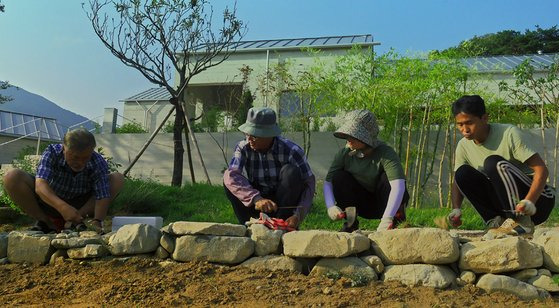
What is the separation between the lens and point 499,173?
3338 mm

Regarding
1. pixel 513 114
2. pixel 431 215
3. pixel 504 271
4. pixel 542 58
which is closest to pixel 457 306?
pixel 504 271

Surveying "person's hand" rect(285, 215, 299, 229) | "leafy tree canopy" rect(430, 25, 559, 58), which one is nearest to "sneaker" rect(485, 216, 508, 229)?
"person's hand" rect(285, 215, 299, 229)

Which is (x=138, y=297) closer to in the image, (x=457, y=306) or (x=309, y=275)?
(x=309, y=275)

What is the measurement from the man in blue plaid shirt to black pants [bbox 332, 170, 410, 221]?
1.58 m

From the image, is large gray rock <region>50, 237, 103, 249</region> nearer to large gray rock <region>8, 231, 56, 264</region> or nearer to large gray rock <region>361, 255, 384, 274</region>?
large gray rock <region>8, 231, 56, 264</region>

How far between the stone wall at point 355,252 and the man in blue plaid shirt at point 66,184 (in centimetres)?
69

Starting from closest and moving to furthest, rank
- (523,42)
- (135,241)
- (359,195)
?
1. (135,241)
2. (359,195)
3. (523,42)

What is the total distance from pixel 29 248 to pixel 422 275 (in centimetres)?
210

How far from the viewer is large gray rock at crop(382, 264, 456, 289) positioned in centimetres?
258

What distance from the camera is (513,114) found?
303 inches

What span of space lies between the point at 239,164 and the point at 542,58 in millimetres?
13795

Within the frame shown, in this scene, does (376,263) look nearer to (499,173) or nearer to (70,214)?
(499,173)

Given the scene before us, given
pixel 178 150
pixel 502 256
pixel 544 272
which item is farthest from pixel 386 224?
pixel 178 150

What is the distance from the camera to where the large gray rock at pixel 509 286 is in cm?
250
